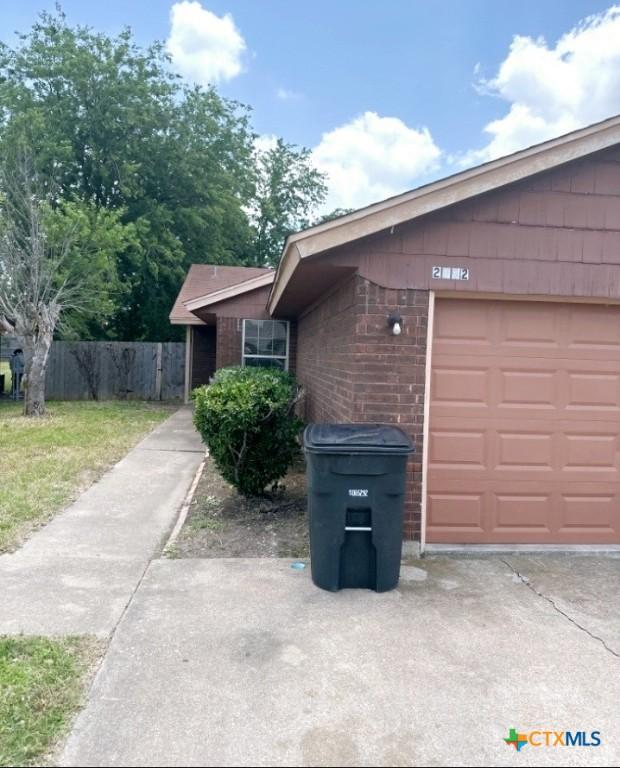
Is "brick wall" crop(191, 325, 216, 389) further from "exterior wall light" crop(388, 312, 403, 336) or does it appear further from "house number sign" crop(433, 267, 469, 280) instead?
"house number sign" crop(433, 267, 469, 280)

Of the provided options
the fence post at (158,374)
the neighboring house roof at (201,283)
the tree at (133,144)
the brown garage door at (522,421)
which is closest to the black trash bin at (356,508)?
the brown garage door at (522,421)

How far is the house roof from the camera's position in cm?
446

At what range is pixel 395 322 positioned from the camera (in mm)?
4719

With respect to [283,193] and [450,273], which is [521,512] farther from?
[283,193]

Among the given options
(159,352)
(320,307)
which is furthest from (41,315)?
(320,307)

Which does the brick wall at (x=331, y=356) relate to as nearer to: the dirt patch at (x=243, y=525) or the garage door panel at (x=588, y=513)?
the dirt patch at (x=243, y=525)

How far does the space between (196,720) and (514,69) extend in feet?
47.4

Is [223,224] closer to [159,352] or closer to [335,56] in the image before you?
[159,352]

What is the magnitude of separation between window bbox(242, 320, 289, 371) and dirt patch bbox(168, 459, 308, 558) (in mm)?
5755

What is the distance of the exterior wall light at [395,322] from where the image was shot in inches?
185

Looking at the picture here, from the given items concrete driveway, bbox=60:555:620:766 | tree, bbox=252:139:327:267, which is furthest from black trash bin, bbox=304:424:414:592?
tree, bbox=252:139:327:267

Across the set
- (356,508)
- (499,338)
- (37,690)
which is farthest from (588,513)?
(37,690)

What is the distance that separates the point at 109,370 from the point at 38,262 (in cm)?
564

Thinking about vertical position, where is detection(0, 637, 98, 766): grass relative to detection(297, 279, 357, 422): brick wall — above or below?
below
